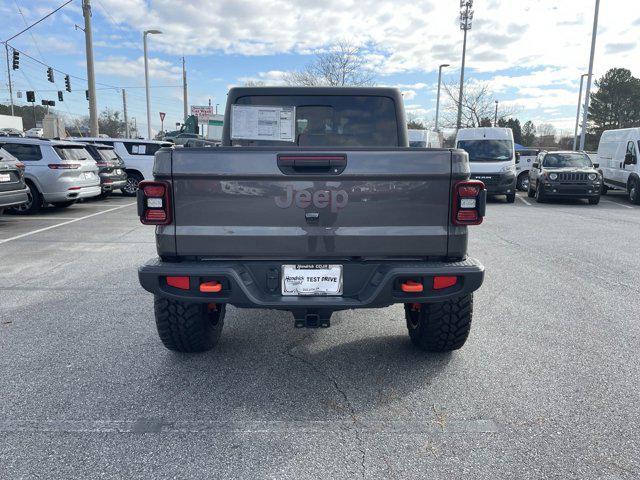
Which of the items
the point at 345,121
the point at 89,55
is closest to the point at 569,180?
the point at 345,121

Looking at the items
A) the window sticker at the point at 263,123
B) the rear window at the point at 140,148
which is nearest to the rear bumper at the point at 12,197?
the rear window at the point at 140,148

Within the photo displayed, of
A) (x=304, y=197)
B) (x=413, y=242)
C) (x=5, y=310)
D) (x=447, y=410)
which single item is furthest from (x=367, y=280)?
(x=5, y=310)

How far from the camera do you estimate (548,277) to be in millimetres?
6375

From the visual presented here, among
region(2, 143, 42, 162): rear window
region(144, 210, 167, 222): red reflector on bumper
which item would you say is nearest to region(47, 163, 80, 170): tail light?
region(2, 143, 42, 162): rear window

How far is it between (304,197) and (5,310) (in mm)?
3736

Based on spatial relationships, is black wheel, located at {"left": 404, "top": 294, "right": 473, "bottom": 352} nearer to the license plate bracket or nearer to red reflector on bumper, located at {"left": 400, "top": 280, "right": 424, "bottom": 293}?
red reflector on bumper, located at {"left": 400, "top": 280, "right": 424, "bottom": 293}

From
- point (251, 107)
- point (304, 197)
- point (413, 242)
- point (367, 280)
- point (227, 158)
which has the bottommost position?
point (367, 280)

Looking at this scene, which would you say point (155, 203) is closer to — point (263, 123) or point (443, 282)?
point (263, 123)

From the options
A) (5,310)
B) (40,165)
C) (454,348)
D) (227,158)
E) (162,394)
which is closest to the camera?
(227,158)

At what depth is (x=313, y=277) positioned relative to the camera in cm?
310

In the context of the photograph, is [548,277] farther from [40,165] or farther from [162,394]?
[40,165]

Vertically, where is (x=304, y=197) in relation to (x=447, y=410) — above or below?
above

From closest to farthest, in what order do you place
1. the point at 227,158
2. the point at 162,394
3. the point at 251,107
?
the point at 227,158
the point at 162,394
the point at 251,107

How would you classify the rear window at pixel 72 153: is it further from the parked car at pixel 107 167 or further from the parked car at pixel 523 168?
the parked car at pixel 523 168
